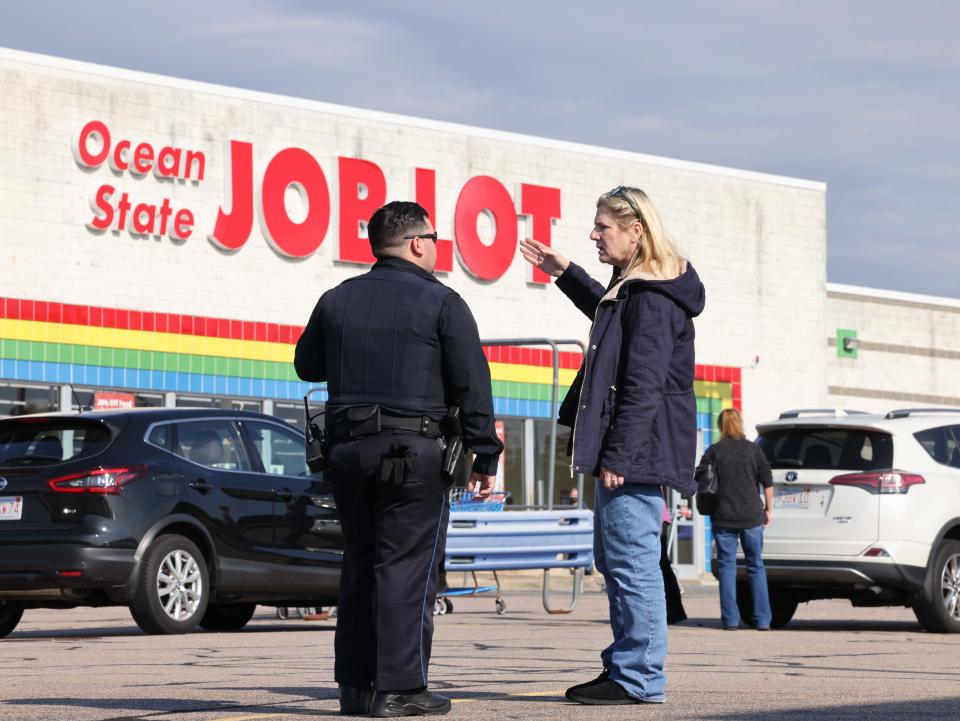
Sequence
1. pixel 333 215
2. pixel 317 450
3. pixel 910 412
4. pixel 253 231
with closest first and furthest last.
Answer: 1. pixel 317 450
2. pixel 910 412
3. pixel 253 231
4. pixel 333 215

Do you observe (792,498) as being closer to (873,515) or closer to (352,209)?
(873,515)

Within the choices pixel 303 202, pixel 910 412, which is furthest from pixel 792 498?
pixel 303 202

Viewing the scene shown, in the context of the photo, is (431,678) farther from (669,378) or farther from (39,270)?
(39,270)

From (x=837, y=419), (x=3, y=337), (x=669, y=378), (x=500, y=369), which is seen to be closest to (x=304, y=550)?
(x=837, y=419)

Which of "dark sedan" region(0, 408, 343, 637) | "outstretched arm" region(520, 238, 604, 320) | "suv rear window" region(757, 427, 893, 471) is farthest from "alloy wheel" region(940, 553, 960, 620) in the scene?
"outstretched arm" region(520, 238, 604, 320)

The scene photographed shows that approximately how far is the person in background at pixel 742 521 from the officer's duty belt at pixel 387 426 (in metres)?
8.08

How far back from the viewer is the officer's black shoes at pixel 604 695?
7395mm

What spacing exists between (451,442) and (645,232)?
122cm

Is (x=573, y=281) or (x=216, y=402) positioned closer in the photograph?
(x=573, y=281)

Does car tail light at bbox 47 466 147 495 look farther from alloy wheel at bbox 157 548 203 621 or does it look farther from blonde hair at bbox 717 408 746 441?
blonde hair at bbox 717 408 746 441

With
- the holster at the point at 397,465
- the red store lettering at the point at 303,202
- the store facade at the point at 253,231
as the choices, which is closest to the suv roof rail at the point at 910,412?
the holster at the point at 397,465

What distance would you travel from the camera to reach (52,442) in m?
13.1

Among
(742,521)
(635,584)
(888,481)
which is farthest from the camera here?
(742,521)

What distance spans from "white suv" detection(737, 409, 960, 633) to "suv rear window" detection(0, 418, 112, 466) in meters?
5.28
